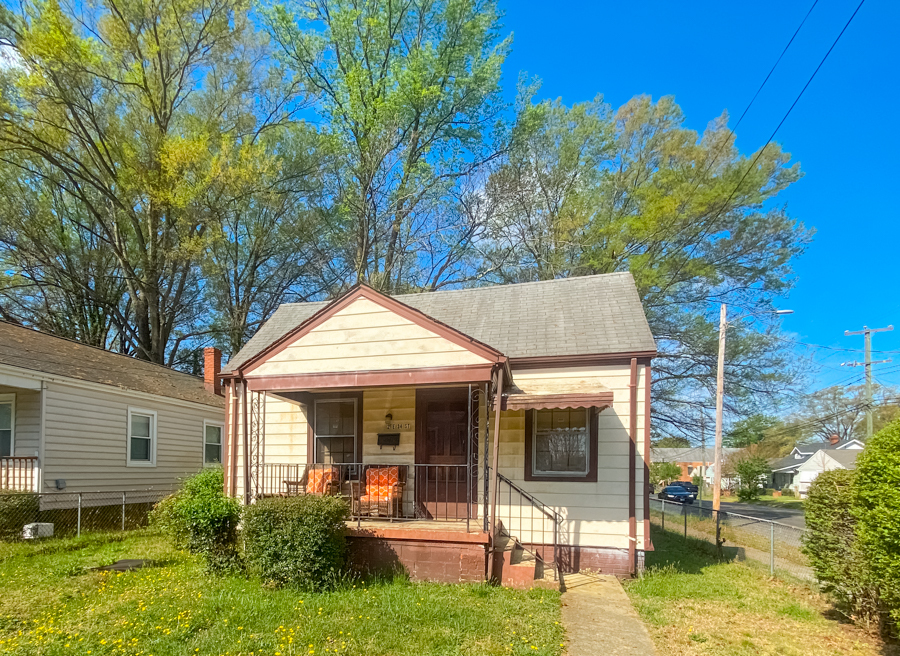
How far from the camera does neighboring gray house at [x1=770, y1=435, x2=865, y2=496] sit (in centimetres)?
4440

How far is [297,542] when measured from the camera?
711 centimetres

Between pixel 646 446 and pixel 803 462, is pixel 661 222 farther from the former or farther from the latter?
pixel 803 462

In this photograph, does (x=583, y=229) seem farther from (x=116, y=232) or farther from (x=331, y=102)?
(x=116, y=232)

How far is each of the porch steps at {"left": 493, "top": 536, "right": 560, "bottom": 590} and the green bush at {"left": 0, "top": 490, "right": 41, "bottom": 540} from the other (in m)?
9.51

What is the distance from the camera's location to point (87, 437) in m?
12.9

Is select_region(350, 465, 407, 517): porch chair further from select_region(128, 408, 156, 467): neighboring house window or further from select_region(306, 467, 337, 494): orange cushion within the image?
select_region(128, 408, 156, 467): neighboring house window

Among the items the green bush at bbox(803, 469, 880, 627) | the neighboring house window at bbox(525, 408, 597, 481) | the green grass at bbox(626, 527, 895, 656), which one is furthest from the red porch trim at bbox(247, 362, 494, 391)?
the green bush at bbox(803, 469, 880, 627)

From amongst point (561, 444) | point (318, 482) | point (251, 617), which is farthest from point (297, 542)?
point (561, 444)

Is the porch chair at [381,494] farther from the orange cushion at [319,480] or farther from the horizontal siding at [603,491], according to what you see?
the horizontal siding at [603,491]

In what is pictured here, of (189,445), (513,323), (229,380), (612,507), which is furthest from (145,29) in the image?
(612,507)

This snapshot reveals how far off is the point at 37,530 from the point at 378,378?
323 inches

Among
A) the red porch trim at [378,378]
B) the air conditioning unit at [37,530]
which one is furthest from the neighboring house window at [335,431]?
the air conditioning unit at [37,530]

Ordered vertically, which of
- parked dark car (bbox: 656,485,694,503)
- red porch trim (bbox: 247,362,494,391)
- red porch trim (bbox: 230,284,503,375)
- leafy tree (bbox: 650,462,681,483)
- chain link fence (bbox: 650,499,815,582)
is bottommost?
leafy tree (bbox: 650,462,681,483)

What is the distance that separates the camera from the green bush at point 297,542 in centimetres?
707
